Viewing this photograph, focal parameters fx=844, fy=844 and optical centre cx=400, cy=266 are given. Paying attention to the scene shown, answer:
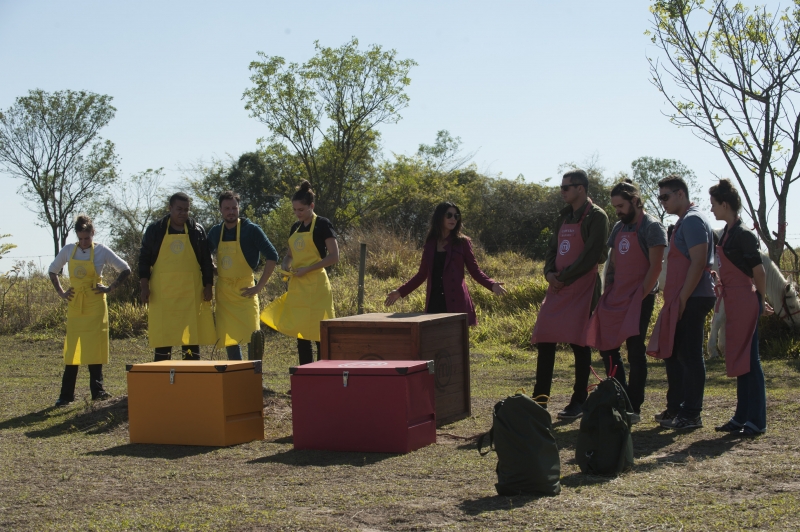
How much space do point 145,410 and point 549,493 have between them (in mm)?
3371

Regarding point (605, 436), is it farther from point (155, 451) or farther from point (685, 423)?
point (155, 451)

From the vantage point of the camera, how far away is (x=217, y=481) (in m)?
5.00

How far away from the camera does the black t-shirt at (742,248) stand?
580cm

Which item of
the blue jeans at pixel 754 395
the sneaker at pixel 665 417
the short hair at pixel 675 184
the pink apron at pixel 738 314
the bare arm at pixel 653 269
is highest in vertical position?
the short hair at pixel 675 184

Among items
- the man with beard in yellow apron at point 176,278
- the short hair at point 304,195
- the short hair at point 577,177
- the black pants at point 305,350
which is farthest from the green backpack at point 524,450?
the man with beard in yellow apron at point 176,278

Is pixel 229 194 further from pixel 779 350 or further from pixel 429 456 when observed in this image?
pixel 779 350

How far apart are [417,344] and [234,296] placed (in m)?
2.45

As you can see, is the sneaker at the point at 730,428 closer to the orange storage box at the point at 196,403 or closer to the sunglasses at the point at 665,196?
the sunglasses at the point at 665,196

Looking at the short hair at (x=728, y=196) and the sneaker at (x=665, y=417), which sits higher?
the short hair at (x=728, y=196)

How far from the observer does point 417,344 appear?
255 inches

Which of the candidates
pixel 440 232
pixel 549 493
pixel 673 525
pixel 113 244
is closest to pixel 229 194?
pixel 440 232

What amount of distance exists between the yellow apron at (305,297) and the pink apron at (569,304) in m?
2.17

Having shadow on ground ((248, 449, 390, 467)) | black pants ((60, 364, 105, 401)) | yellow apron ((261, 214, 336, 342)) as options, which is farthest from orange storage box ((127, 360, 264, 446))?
black pants ((60, 364, 105, 401))

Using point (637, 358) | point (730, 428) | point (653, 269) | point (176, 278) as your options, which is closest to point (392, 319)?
point (637, 358)
